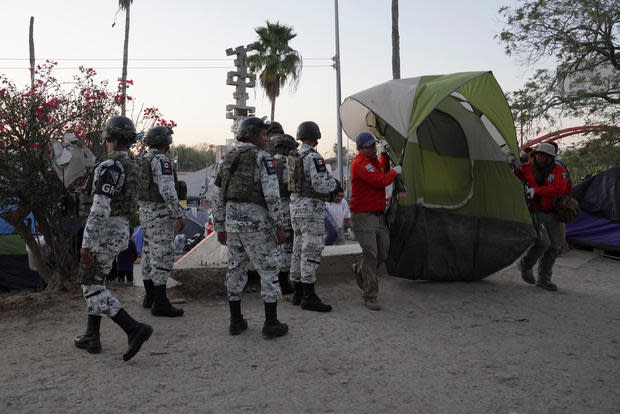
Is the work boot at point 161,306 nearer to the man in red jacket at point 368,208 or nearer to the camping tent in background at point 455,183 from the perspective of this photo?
the man in red jacket at point 368,208

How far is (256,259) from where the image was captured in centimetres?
430

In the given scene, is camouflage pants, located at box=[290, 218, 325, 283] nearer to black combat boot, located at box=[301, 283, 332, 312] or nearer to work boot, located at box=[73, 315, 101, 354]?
black combat boot, located at box=[301, 283, 332, 312]

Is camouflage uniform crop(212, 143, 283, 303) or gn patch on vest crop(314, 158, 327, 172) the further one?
gn patch on vest crop(314, 158, 327, 172)

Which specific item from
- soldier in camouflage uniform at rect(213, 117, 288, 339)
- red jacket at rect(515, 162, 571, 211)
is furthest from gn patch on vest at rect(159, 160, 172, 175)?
red jacket at rect(515, 162, 571, 211)

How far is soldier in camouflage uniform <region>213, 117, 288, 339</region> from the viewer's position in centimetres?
424

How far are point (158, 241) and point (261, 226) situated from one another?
1.44 metres

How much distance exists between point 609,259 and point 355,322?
6.62 metres

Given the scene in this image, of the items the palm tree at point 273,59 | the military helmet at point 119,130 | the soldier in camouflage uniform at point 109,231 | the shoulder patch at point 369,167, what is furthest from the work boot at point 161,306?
the palm tree at point 273,59

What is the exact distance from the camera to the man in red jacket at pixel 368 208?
530 cm

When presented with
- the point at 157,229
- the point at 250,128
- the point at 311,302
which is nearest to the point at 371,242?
the point at 311,302

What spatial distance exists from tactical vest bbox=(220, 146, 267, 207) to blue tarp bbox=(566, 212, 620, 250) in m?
7.72

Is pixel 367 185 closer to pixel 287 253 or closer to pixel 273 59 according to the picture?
pixel 287 253

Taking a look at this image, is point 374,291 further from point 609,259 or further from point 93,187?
point 609,259

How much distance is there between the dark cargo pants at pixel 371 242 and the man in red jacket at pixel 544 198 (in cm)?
205
